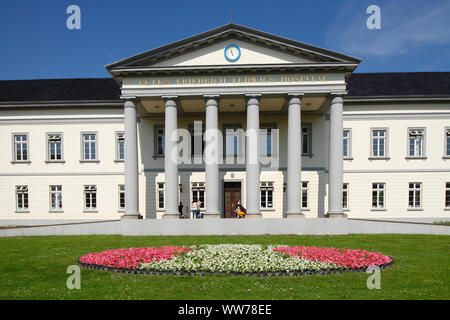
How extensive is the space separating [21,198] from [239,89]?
21124 millimetres

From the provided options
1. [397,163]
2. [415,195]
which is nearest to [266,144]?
[397,163]

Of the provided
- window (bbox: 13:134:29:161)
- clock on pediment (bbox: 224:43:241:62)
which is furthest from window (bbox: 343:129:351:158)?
window (bbox: 13:134:29:161)

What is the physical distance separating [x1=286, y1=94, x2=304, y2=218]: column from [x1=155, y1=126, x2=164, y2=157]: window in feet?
36.0

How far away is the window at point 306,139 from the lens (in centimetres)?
2542

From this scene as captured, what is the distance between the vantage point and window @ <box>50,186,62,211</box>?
2686cm

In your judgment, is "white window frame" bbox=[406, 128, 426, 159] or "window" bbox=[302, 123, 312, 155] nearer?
"window" bbox=[302, 123, 312, 155]

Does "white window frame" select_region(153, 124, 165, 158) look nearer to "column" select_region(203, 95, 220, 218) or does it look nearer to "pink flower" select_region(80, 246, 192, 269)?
"column" select_region(203, 95, 220, 218)

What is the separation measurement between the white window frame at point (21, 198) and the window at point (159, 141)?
39.2 ft

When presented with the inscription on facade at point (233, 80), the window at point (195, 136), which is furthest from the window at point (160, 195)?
the inscription on facade at point (233, 80)

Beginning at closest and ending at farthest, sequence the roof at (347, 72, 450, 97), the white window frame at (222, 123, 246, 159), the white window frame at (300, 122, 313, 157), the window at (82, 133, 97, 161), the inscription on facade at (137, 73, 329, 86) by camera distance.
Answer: the inscription on facade at (137, 73, 329, 86), the white window frame at (300, 122, 313, 157), the white window frame at (222, 123, 246, 159), the roof at (347, 72, 450, 97), the window at (82, 133, 97, 161)

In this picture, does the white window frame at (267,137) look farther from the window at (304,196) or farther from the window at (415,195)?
the window at (415,195)

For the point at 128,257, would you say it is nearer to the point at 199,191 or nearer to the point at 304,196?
the point at 199,191
